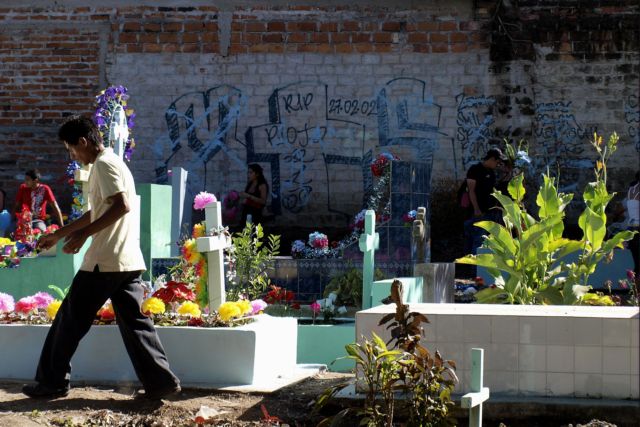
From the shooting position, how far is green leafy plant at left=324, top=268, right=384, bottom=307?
10.5m

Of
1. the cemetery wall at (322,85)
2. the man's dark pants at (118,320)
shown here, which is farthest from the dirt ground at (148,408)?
the cemetery wall at (322,85)

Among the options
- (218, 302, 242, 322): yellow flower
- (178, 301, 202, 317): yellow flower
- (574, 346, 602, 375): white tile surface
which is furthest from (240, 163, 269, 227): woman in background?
(574, 346, 602, 375): white tile surface

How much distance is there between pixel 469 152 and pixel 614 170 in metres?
2.11

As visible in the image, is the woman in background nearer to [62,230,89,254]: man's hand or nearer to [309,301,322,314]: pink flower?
[309,301,322,314]: pink flower

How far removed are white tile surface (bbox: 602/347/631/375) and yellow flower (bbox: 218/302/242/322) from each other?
221cm

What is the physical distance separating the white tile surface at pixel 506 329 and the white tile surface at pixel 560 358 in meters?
0.18

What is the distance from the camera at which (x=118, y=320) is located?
608 centimetres

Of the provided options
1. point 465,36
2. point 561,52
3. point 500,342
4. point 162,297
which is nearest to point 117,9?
point 465,36

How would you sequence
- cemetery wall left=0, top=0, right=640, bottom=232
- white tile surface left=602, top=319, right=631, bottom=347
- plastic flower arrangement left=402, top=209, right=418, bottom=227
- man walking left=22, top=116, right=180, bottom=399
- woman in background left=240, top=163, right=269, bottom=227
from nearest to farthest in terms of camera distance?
white tile surface left=602, top=319, right=631, bottom=347, man walking left=22, top=116, right=180, bottom=399, plastic flower arrangement left=402, top=209, right=418, bottom=227, woman in background left=240, top=163, right=269, bottom=227, cemetery wall left=0, top=0, right=640, bottom=232

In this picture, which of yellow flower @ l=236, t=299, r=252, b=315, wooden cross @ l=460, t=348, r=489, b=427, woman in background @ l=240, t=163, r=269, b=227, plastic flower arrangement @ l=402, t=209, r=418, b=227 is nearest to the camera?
wooden cross @ l=460, t=348, r=489, b=427

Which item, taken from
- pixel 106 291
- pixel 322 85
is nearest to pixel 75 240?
pixel 106 291

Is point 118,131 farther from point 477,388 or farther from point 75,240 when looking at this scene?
point 477,388

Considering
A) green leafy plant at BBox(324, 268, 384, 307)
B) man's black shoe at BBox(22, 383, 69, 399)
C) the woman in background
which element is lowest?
man's black shoe at BBox(22, 383, 69, 399)

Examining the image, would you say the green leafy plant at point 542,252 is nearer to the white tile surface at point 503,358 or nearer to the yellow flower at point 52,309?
the white tile surface at point 503,358
